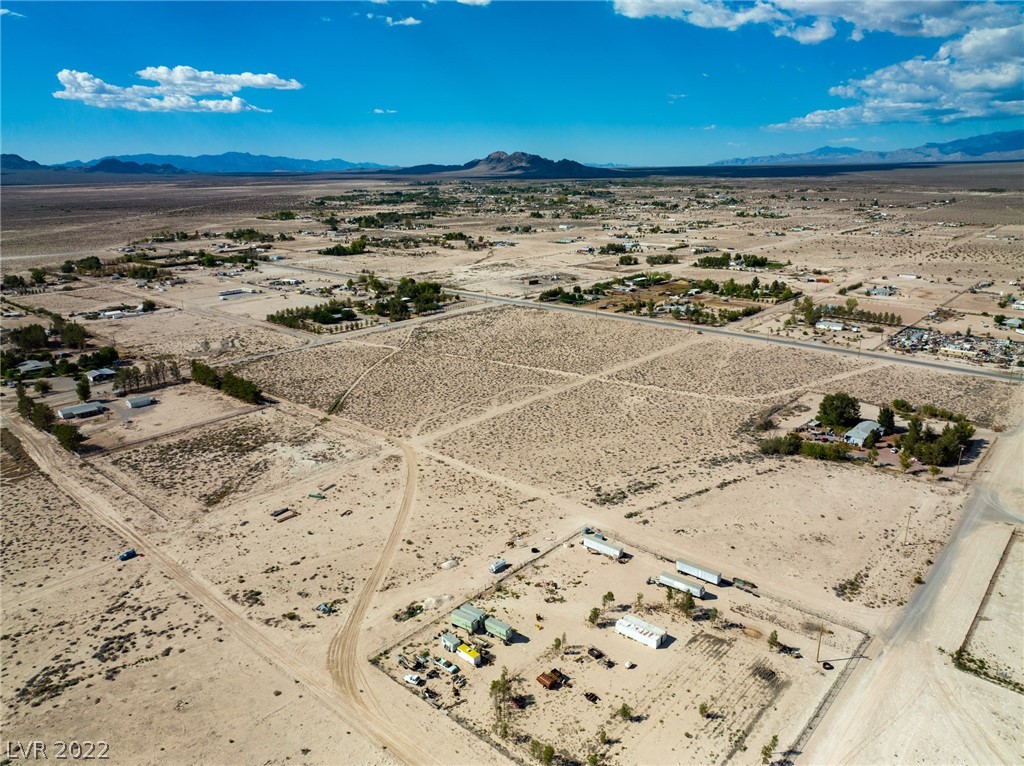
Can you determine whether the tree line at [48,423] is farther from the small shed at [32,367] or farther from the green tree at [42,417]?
the small shed at [32,367]

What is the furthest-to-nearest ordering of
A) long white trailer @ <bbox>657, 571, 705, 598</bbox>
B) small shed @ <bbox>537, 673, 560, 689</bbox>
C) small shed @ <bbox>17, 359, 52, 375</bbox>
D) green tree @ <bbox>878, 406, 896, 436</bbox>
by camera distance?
small shed @ <bbox>17, 359, 52, 375</bbox>
green tree @ <bbox>878, 406, 896, 436</bbox>
long white trailer @ <bbox>657, 571, 705, 598</bbox>
small shed @ <bbox>537, 673, 560, 689</bbox>

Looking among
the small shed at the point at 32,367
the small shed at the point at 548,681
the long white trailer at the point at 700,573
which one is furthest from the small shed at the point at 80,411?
the long white trailer at the point at 700,573

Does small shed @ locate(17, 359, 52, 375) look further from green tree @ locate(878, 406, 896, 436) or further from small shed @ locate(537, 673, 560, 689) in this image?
green tree @ locate(878, 406, 896, 436)

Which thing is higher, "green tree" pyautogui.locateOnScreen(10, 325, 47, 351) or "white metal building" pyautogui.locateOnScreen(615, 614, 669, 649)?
"green tree" pyautogui.locateOnScreen(10, 325, 47, 351)

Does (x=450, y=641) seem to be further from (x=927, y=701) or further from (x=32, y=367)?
(x=32, y=367)

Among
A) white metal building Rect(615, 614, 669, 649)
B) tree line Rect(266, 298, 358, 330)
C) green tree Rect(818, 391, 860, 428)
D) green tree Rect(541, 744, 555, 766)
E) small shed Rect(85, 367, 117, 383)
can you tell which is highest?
tree line Rect(266, 298, 358, 330)

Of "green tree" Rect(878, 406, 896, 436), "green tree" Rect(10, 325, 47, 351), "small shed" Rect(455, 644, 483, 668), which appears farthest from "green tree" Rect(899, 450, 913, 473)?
"green tree" Rect(10, 325, 47, 351)

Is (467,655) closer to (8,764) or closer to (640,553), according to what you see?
(640,553)
